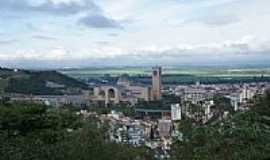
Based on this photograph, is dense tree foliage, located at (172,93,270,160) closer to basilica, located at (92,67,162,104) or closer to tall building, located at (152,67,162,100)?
basilica, located at (92,67,162,104)

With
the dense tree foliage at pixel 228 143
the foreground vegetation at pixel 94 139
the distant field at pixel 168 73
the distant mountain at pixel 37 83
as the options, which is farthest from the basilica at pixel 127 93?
the dense tree foliage at pixel 228 143

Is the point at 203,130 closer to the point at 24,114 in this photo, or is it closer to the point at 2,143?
the point at 2,143

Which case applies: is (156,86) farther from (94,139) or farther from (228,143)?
(228,143)

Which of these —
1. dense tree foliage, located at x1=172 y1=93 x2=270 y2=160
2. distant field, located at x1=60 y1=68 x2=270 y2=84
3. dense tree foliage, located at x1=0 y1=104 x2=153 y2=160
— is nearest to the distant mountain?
distant field, located at x1=60 y1=68 x2=270 y2=84

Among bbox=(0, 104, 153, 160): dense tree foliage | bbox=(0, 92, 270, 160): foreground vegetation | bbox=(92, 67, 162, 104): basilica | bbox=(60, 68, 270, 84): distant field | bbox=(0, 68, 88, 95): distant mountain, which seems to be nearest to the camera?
bbox=(0, 92, 270, 160): foreground vegetation

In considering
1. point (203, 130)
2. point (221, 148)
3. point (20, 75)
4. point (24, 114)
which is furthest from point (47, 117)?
point (20, 75)

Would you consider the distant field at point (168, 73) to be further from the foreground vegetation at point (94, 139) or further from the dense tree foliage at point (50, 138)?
the foreground vegetation at point (94, 139)

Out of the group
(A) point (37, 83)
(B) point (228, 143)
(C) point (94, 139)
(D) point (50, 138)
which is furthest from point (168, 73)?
(B) point (228, 143)
